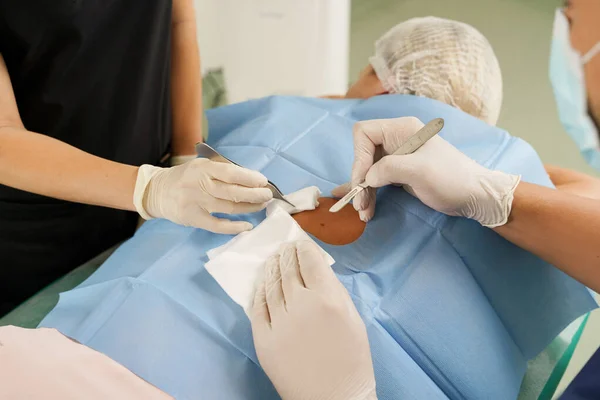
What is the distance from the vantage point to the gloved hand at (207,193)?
95 centimetres

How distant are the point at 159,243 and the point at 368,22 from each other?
2486 millimetres

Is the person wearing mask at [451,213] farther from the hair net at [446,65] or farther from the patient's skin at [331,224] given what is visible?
the hair net at [446,65]

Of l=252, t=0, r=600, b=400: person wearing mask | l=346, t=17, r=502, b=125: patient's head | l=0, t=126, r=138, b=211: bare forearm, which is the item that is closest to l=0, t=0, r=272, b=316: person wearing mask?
l=0, t=126, r=138, b=211: bare forearm

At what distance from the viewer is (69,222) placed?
4.16ft

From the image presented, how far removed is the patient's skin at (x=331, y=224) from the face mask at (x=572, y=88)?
461mm

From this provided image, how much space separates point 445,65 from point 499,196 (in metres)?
0.49

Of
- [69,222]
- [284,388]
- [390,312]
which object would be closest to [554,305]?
[390,312]

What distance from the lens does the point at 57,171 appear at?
3.22 feet

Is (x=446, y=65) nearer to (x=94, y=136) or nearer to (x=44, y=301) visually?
(x=94, y=136)

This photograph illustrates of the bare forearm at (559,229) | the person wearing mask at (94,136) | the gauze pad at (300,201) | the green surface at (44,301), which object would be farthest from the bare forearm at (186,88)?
the bare forearm at (559,229)

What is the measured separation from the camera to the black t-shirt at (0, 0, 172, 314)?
1.01 meters

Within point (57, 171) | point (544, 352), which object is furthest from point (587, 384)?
point (57, 171)

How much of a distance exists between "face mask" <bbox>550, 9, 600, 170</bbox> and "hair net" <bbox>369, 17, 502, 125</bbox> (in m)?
0.58

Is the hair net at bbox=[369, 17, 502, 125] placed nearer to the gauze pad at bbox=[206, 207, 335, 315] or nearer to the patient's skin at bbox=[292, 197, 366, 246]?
the patient's skin at bbox=[292, 197, 366, 246]
